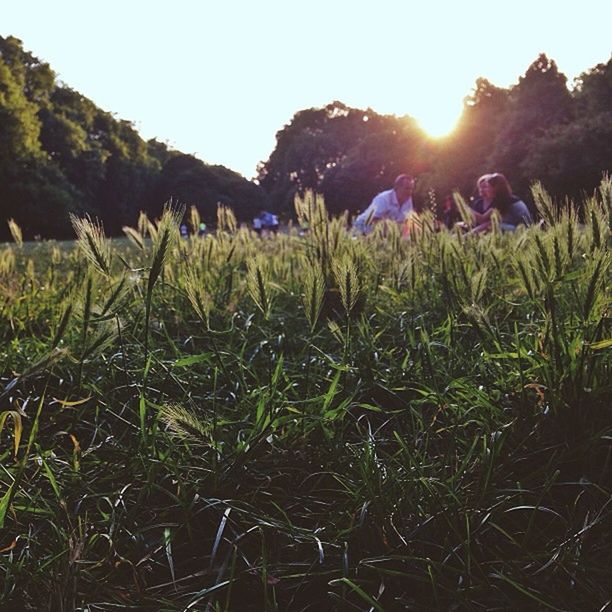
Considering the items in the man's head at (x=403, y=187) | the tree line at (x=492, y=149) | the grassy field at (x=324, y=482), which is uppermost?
the tree line at (x=492, y=149)

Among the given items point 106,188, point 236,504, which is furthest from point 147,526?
point 106,188

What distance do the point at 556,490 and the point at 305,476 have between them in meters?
0.57

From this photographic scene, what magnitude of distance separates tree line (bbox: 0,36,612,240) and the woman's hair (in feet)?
22.5

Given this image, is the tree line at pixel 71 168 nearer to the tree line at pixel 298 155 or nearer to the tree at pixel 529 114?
the tree line at pixel 298 155

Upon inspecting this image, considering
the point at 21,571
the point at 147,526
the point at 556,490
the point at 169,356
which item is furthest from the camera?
the point at 169,356

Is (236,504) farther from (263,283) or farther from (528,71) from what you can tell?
(528,71)

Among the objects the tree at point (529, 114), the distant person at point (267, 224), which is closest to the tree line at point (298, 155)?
the tree at point (529, 114)

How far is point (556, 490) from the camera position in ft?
4.41

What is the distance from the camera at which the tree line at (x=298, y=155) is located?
851 inches

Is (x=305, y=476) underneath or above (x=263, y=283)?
underneath

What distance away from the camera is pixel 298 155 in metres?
43.4

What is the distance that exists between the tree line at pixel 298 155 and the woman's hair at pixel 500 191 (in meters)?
6.86

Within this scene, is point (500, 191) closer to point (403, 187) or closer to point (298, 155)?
point (403, 187)

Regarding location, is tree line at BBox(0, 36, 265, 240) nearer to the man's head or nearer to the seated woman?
the man's head
